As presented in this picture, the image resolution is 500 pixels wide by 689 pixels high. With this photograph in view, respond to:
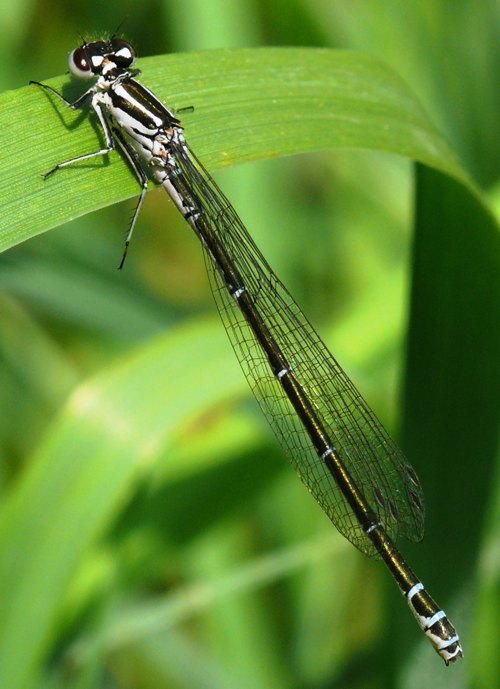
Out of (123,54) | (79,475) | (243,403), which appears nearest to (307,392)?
(243,403)

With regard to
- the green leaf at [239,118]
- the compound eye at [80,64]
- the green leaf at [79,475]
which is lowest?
the green leaf at [79,475]

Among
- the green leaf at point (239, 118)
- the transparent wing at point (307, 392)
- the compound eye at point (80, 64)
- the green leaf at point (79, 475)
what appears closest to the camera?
the green leaf at point (239, 118)

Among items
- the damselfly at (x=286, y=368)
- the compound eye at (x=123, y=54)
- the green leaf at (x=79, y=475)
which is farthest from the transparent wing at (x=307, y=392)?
the compound eye at (x=123, y=54)

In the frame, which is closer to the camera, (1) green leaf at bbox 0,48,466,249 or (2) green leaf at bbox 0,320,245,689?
(1) green leaf at bbox 0,48,466,249

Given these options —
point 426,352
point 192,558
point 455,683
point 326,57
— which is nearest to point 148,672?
point 192,558

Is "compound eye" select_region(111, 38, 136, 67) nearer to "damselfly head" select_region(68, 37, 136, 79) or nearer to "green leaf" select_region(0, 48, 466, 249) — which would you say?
"damselfly head" select_region(68, 37, 136, 79)

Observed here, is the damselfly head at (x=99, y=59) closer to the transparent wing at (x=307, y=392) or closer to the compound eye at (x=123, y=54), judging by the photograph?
the compound eye at (x=123, y=54)

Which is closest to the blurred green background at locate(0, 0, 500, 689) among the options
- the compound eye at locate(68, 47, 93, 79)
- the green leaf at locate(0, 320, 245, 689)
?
the green leaf at locate(0, 320, 245, 689)
